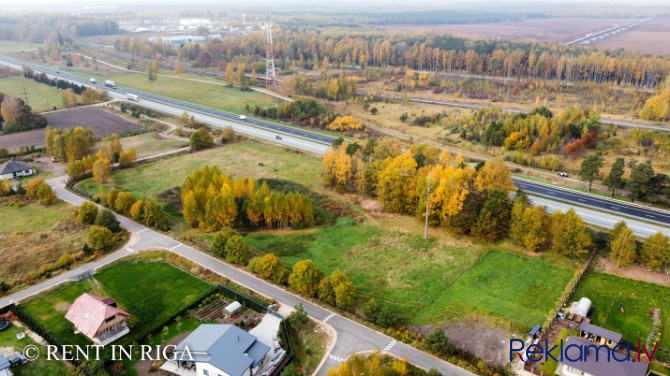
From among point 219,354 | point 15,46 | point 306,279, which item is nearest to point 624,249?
point 306,279

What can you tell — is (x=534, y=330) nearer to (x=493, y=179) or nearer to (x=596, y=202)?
(x=493, y=179)

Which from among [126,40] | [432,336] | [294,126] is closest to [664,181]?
[432,336]

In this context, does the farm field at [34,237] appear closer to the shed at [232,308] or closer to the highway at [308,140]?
the shed at [232,308]

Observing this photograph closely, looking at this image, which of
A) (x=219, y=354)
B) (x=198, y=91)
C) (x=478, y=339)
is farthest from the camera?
(x=198, y=91)

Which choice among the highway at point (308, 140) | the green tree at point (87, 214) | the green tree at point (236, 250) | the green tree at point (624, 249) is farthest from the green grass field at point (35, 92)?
the green tree at point (624, 249)

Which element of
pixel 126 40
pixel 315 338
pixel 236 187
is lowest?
pixel 315 338

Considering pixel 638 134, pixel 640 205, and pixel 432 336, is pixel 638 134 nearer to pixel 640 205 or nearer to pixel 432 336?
pixel 640 205
